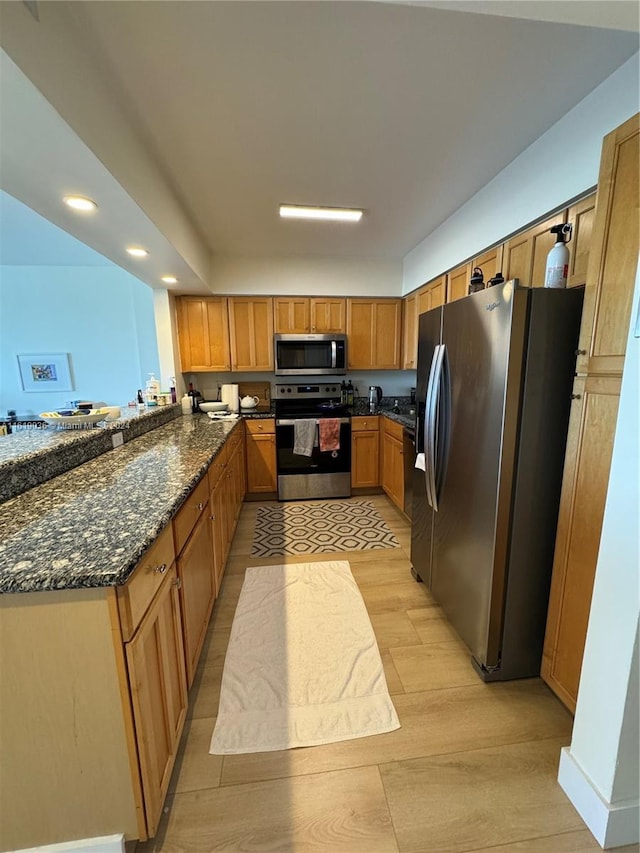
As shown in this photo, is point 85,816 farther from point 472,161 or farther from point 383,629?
point 472,161

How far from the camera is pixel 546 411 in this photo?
4.35ft

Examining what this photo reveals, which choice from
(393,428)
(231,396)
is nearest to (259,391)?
(231,396)

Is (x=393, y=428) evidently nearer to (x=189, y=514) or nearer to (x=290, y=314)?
(x=290, y=314)

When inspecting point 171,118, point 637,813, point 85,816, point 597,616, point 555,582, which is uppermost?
point 171,118

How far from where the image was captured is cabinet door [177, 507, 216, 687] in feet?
4.34

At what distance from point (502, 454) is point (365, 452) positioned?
2.29 meters

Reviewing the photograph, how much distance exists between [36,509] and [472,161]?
2759mm

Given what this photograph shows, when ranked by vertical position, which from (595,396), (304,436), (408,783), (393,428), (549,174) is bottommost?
(408,783)

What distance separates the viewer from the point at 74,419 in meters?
2.00

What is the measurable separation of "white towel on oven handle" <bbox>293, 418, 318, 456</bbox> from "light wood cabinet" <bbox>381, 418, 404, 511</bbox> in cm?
74

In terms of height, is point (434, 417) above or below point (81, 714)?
above

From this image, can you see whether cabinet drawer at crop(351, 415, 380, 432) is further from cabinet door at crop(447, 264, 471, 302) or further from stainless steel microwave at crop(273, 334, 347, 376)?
cabinet door at crop(447, 264, 471, 302)

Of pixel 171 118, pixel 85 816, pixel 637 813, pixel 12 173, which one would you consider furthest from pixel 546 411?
pixel 12 173

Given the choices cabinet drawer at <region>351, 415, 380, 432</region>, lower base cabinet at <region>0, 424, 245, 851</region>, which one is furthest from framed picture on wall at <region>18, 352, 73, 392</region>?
lower base cabinet at <region>0, 424, 245, 851</region>
